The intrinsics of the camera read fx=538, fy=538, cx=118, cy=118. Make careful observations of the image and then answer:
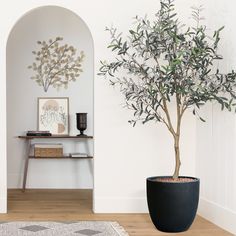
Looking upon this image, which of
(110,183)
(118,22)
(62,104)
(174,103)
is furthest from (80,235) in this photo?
(62,104)

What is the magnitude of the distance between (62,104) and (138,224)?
9.57 feet

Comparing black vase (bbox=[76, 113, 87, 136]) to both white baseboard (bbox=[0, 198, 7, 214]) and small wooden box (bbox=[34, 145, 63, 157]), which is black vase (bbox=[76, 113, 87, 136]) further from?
white baseboard (bbox=[0, 198, 7, 214])

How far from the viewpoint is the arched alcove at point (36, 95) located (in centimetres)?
722

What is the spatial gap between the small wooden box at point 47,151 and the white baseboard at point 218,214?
2.41 m

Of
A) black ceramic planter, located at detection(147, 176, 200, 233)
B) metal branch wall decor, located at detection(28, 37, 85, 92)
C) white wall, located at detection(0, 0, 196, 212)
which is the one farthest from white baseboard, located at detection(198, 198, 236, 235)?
metal branch wall decor, located at detection(28, 37, 85, 92)

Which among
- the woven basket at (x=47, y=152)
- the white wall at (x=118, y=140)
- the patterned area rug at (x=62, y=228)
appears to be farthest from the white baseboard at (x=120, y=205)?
the woven basket at (x=47, y=152)

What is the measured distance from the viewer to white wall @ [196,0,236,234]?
4379mm

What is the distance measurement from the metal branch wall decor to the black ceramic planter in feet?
10.3

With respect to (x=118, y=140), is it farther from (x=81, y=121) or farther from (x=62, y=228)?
(x=81, y=121)

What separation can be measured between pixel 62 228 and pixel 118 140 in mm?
1195

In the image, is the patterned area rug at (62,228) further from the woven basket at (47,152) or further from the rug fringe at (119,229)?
the woven basket at (47,152)

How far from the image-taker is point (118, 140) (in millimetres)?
5262

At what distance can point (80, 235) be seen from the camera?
417 centimetres

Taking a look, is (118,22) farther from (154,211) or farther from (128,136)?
(154,211)
